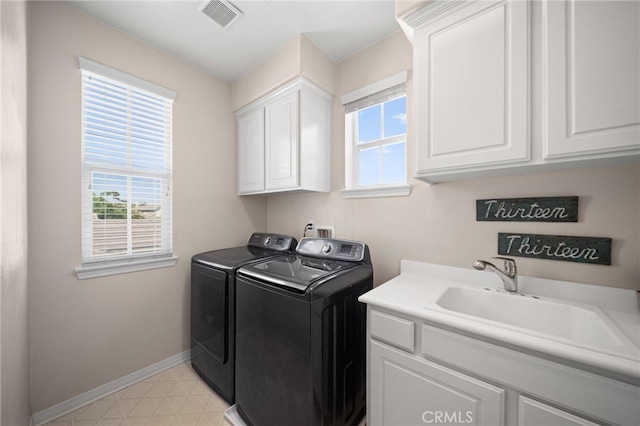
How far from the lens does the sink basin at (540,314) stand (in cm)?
92

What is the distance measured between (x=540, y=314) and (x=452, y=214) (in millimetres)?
659

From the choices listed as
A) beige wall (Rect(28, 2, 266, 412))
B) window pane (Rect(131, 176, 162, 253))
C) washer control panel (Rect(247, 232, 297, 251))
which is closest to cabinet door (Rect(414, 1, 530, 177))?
washer control panel (Rect(247, 232, 297, 251))

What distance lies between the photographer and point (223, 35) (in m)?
1.82

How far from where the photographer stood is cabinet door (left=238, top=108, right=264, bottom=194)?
87.2 inches

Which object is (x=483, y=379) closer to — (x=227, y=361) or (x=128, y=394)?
(x=227, y=361)

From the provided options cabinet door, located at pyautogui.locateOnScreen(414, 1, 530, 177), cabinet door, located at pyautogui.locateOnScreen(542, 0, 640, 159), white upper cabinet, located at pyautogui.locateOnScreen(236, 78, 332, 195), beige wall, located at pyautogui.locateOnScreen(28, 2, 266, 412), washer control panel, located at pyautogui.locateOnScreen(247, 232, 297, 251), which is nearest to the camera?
cabinet door, located at pyautogui.locateOnScreen(542, 0, 640, 159)

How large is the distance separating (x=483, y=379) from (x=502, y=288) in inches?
24.5

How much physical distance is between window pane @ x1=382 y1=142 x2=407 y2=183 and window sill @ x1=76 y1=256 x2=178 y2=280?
6.58ft

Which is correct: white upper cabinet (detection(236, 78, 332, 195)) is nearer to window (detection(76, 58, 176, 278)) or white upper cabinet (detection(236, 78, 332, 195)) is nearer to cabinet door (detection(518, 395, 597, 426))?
window (detection(76, 58, 176, 278))

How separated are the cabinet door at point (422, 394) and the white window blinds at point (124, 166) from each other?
194 cm

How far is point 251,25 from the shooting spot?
1720mm

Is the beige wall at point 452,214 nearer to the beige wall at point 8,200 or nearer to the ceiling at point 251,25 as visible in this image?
the ceiling at point 251,25

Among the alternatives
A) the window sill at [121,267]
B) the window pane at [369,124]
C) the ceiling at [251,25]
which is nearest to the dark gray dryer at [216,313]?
the window sill at [121,267]

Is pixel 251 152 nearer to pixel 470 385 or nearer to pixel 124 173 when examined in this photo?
pixel 124 173
